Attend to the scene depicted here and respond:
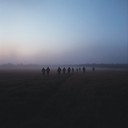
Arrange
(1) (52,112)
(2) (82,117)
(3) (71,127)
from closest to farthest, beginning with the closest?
(3) (71,127)
(2) (82,117)
(1) (52,112)

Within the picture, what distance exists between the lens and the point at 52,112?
13211 millimetres

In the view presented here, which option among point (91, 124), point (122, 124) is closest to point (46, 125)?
point (91, 124)

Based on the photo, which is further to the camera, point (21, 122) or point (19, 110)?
point (19, 110)

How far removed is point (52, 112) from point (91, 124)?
3159mm

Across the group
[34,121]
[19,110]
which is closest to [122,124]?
[34,121]

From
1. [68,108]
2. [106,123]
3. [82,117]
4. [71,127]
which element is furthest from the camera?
[68,108]

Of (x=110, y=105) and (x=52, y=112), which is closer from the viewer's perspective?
(x=52, y=112)

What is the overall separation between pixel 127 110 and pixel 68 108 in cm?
387

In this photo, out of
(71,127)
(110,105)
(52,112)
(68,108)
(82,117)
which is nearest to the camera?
(71,127)

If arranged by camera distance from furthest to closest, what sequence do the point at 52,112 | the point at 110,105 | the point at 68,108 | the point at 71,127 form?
the point at 110,105 < the point at 68,108 < the point at 52,112 < the point at 71,127

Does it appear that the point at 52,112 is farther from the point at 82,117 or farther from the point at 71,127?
the point at 71,127

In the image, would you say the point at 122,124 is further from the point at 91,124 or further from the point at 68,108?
the point at 68,108

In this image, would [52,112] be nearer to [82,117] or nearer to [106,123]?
[82,117]

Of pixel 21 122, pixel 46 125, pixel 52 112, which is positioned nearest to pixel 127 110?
pixel 52 112
